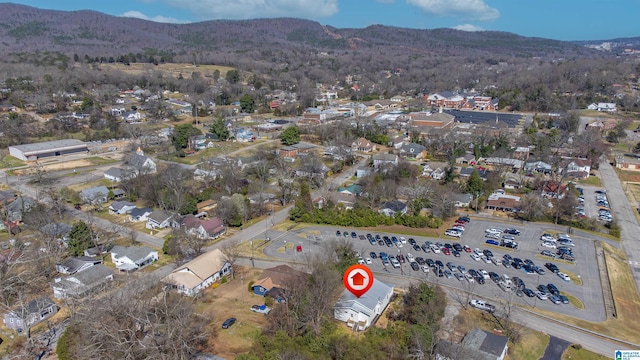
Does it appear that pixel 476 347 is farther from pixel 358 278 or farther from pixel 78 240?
pixel 78 240

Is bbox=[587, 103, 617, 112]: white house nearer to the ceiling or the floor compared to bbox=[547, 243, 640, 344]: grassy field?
nearer to the ceiling

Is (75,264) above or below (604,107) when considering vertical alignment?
below

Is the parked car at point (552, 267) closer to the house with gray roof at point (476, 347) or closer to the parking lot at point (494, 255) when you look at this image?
the parking lot at point (494, 255)

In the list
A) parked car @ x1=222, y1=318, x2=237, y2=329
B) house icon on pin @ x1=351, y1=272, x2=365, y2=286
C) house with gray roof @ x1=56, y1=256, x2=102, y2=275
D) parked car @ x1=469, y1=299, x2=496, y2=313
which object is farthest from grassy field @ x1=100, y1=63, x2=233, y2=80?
parked car @ x1=469, y1=299, x2=496, y2=313

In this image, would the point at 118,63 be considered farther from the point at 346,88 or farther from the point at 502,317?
the point at 502,317

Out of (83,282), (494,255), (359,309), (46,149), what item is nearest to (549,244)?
(494,255)

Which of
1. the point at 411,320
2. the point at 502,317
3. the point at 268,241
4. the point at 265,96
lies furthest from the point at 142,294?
the point at 265,96

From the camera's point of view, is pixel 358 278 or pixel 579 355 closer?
pixel 358 278

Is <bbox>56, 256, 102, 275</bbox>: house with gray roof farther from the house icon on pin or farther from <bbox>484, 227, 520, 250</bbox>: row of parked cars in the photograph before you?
<bbox>484, 227, 520, 250</bbox>: row of parked cars
